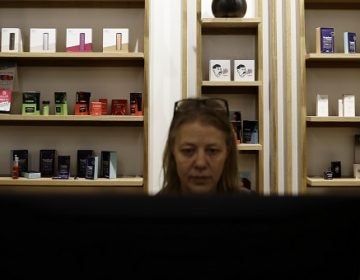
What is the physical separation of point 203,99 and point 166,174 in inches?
11.8

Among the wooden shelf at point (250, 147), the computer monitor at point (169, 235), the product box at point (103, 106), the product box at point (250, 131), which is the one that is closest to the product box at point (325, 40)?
the product box at point (250, 131)

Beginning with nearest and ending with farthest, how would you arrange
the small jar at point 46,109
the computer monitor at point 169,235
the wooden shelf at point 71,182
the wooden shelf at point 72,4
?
the computer monitor at point 169,235, the wooden shelf at point 71,182, the small jar at point 46,109, the wooden shelf at point 72,4

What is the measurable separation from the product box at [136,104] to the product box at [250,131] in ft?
2.52

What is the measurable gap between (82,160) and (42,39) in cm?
92

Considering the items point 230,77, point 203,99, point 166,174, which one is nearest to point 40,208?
point 166,174

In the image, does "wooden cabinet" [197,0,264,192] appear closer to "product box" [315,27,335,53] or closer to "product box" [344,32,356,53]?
"product box" [315,27,335,53]

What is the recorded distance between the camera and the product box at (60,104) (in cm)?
367

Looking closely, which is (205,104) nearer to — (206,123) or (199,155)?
(206,123)

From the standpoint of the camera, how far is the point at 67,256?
1.89ft

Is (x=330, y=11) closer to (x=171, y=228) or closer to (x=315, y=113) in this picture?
(x=315, y=113)

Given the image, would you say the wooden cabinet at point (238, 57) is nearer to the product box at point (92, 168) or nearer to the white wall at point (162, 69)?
the white wall at point (162, 69)

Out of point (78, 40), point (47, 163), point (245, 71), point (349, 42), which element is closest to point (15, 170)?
point (47, 163)

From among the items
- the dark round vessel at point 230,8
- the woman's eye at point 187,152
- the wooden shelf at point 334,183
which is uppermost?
the dark round vessel at point 230,8

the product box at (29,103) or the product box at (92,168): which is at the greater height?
the product box at (29,103)
